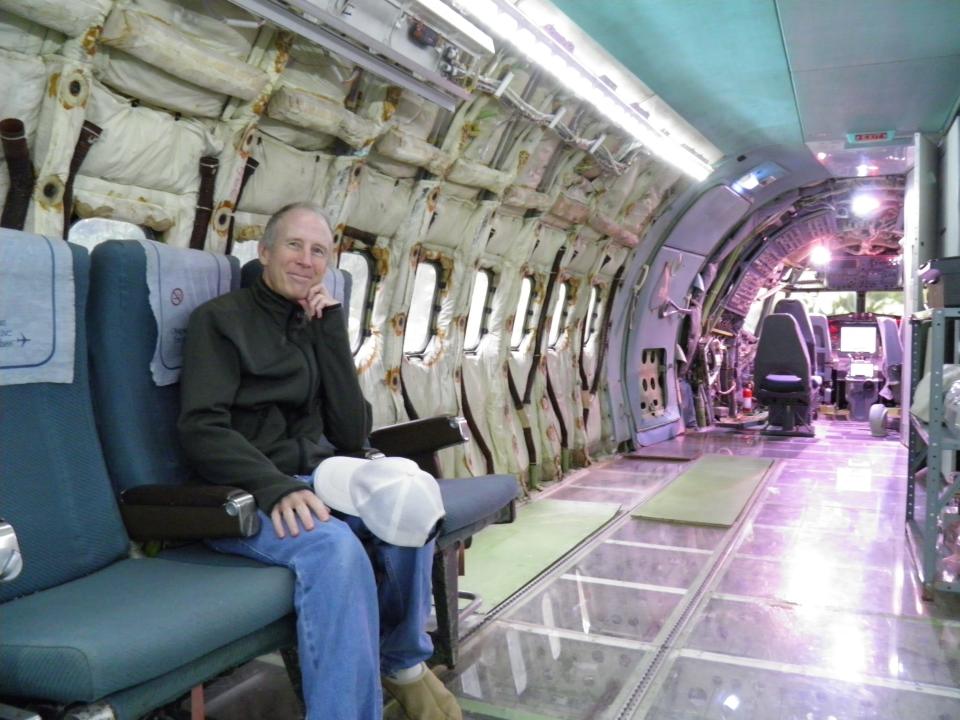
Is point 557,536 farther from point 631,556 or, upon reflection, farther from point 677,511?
point 677,511

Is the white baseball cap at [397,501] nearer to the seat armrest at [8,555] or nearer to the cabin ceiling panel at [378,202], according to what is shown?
A: the seat armrest at [8,555]

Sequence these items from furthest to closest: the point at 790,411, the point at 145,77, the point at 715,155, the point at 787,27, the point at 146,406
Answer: the point at 790,411
the point at 715,155
the point at 787,27
the point at 145,77
the point at 146,406

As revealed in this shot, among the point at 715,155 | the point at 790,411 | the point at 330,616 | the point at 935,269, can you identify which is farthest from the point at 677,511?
the point at 790,411

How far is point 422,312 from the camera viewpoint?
19.7ft

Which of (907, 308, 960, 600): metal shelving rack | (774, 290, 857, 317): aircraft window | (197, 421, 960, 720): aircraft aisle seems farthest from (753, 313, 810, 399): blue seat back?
(774, 290, 857, 317): aircraft window

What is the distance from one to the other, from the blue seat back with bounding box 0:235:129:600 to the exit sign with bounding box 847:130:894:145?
758cm

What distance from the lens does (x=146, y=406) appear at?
2461 mm

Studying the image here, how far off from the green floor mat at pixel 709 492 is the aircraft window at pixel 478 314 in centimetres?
198

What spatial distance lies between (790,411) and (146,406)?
10257 millimetres

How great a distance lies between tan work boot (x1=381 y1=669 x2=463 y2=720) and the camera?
2.64m

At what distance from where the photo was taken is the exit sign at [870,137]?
7770 millimetres

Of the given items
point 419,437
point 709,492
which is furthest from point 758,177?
point 419,437

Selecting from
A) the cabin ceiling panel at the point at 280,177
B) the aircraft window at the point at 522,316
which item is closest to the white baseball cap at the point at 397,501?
the cabin ceiling panel at the point at 280,177

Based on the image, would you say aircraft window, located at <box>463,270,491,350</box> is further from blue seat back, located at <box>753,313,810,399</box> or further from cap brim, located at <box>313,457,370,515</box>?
blue seat back, located at <box>753,313,810,399</box>
